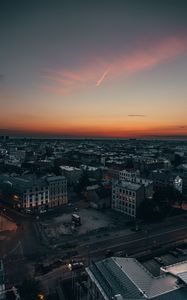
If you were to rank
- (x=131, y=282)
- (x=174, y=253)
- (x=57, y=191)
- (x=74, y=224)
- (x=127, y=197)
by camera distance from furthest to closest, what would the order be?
(x=57, y=191) → (x=127, y=197) → (x=74, y=224) → (x=174, y=253) → (x=131, y=282)

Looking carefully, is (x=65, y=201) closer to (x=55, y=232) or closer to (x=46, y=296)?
(x=55, y=232)

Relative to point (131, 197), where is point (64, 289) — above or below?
below

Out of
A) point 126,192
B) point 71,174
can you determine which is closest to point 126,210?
point 126,192

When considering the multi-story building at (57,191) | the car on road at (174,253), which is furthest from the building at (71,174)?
the car on road at (174,253)

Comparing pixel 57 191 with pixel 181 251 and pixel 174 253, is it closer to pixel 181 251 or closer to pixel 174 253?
pixel 174 253

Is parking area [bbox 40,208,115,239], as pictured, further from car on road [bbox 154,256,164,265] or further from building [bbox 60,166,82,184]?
building [bbox 60,166,82,184]

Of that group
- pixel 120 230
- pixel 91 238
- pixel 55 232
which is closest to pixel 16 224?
pixel 55 232
